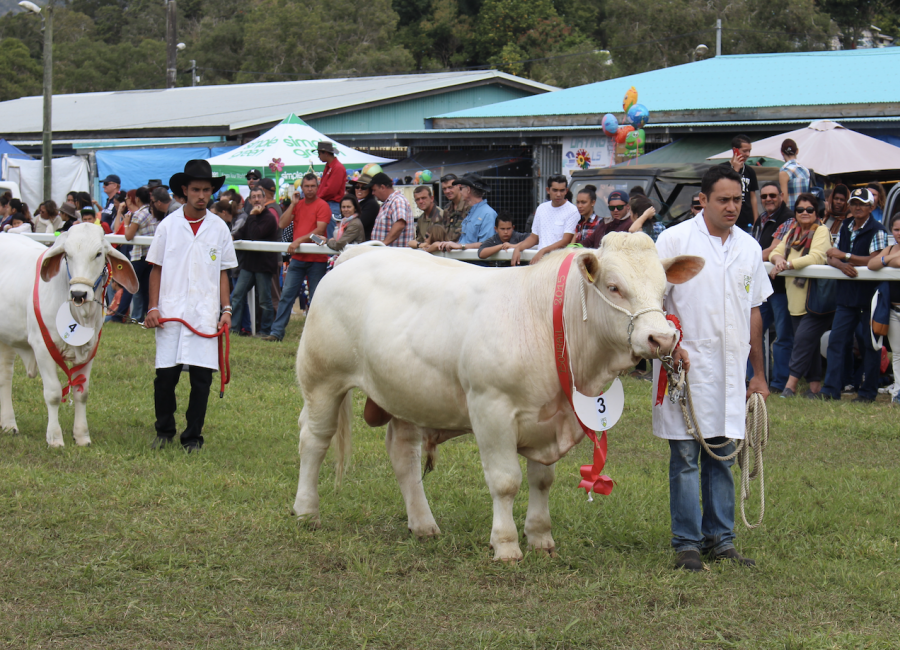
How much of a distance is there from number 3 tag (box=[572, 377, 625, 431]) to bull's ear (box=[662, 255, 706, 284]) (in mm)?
595

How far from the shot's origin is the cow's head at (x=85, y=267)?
775 cm

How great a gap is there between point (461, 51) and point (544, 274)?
54.6m

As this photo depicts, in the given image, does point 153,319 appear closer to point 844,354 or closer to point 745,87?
point 844,354

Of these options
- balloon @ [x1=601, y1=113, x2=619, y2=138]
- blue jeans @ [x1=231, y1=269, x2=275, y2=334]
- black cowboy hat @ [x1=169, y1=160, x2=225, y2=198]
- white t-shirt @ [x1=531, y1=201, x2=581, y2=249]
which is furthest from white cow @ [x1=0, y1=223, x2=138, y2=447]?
balloon @ [x1=601, y1=113, x2=619, y2=138]

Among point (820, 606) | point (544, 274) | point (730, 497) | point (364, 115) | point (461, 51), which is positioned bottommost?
point (820, 606)

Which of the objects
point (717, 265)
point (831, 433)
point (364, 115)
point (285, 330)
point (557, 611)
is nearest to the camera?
point (557, 611)

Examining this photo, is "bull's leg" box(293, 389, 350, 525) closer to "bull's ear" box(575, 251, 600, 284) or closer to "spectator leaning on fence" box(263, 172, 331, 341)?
"bull's ear" box(575, 251, 600, 284)

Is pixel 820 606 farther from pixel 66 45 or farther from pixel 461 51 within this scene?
pixel 66 45

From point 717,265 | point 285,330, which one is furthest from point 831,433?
point 285,330

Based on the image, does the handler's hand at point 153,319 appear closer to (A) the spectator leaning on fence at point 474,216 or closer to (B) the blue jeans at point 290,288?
(A) the spectator leaning on fence at point 474,216

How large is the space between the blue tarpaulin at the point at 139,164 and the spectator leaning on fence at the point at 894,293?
19685mm

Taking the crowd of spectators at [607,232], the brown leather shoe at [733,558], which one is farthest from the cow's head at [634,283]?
the crowd of spectators at [607,232]

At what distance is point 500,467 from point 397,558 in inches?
32.1

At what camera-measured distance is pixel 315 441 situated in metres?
6.30
